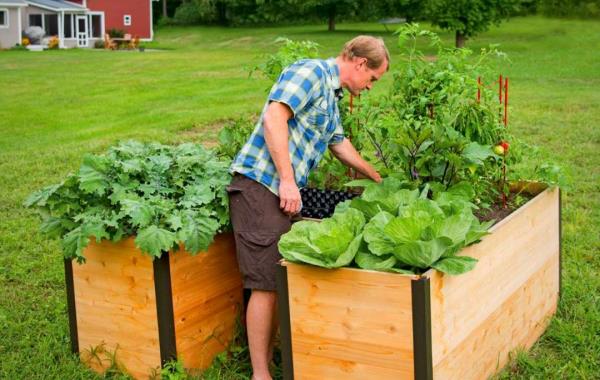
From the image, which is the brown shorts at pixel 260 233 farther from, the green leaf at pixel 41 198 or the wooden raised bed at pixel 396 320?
the green leaf at pixel 41 198

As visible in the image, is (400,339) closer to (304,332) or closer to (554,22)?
(304,332)

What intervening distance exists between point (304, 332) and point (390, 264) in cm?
44

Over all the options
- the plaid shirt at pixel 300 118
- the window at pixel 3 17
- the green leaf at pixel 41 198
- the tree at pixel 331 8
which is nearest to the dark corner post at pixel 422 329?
the plaid shirt at pixel 300 118

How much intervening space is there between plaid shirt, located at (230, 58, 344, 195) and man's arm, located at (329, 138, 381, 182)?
0.35 metres

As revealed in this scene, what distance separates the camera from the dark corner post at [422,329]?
10.5ft

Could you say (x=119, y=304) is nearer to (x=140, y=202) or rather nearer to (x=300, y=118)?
(x=140, y=202)

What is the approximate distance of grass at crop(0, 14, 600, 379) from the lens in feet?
14.9

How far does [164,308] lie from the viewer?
153 inches

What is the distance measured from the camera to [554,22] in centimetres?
4016

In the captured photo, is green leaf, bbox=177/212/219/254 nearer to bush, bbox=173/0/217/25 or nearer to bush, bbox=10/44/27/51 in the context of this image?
bush, bbox=10/44/27/51

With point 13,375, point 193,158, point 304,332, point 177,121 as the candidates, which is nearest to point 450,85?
point 193,158

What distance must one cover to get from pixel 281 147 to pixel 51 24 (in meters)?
39.9

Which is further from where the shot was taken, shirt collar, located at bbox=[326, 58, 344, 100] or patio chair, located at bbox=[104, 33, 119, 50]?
patio chair, located at bbox=[104, 33, 119, 50]

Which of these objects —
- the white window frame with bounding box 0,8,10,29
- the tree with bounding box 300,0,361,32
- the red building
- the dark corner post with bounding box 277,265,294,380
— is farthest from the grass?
the tree with bounding box 300,0,361,32
